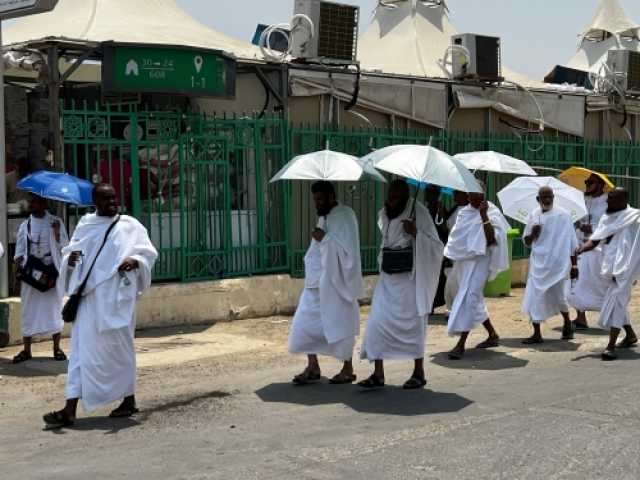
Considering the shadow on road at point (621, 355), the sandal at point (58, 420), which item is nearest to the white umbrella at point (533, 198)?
the shadow on road at point (621, 355)

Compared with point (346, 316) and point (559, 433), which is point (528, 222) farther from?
point (559, 433)

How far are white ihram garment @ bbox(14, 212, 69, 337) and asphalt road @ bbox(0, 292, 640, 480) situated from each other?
0.37m

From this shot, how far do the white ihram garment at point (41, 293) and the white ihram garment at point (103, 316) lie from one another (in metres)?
2.46

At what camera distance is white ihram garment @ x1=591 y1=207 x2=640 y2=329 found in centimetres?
957

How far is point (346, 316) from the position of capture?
8281mm

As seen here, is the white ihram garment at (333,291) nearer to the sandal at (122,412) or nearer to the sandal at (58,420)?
the sandal at (122,412)

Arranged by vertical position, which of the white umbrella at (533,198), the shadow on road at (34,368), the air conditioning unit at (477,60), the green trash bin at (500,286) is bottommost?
the shadow on road at (34,368)

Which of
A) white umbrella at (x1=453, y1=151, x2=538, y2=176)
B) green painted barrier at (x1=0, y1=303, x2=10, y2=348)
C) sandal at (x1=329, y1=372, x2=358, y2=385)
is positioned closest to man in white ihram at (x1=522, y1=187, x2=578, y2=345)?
white umbrella at (x1=453, y1=151, x2=538, y2=176)

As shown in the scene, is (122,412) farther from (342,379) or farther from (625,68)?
(625,68)

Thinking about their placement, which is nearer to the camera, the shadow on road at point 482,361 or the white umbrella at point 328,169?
the white umbrella at point 328,169

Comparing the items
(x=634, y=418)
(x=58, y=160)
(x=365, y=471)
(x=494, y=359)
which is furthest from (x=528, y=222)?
(x=365, y=471)

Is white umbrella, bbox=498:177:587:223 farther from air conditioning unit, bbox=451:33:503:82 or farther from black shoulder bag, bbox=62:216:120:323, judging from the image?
black shoulder bag, bbox=62:216:120:323

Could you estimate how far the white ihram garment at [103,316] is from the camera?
7043 millimetres

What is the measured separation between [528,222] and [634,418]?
427cm
